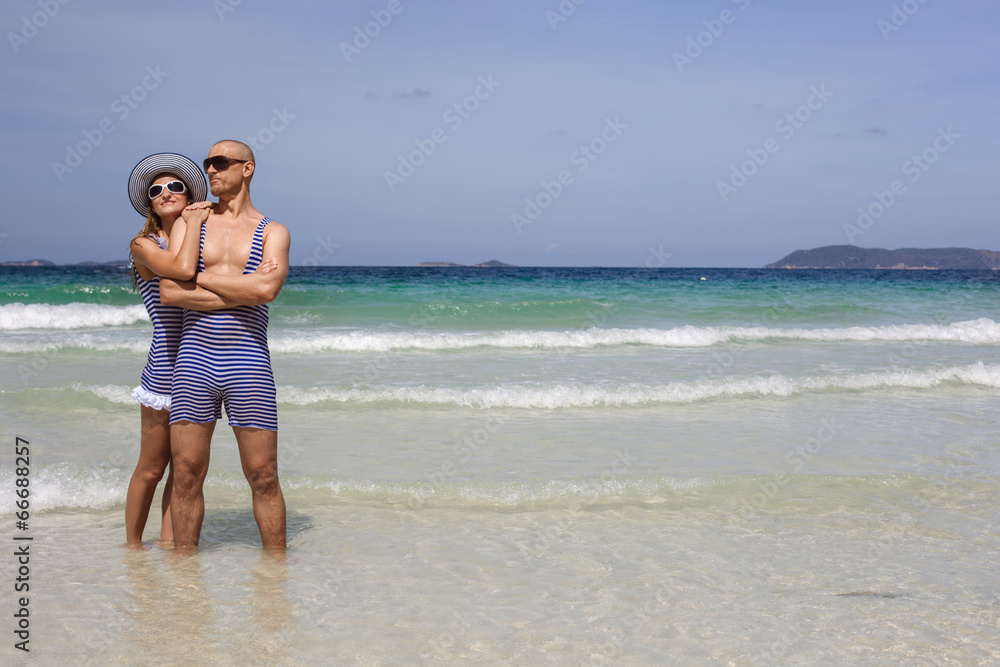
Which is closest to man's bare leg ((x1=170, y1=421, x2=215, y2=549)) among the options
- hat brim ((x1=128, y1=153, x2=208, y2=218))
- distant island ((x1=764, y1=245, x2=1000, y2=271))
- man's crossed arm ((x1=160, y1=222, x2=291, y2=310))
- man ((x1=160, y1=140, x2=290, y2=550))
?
man ((x1=160, y1=140, x2=290, y2=550))

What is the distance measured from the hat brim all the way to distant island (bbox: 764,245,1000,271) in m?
114

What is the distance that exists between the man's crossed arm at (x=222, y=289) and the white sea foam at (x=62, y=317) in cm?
1666

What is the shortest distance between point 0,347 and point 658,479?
38.2 feet

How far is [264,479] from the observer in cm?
394

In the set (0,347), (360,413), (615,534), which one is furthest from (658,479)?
(0,347)

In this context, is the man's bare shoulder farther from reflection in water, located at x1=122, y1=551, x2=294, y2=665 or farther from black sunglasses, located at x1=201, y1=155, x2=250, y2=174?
reflection in water, located at x1=122, y1=551, x2=294, y2=665

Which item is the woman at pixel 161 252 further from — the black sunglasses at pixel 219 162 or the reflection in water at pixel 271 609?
the reflection in water at pixel 271 609

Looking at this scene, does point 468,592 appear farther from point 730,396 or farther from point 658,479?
point 730,396

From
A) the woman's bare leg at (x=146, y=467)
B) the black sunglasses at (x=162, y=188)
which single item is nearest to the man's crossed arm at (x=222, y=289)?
the black sunglasses at (x=162, y=188)

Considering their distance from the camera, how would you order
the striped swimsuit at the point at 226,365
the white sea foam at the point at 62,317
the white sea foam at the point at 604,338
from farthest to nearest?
the white sea foam at the point at 62,317 → the white sea foam at the point at 604,338 → the striped swimsuit at the point at 226,365

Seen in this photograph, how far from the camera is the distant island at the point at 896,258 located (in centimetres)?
10519

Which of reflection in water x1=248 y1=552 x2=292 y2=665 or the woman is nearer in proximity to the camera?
reflection in water x1=248 y1=552 x2=292 y2=665

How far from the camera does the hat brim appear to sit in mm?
3750

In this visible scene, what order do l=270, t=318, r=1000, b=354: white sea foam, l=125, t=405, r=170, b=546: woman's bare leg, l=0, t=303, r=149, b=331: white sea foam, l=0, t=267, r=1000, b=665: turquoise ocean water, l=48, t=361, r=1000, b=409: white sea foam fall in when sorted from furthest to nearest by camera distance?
l=0, t=303, r=149, b=331: white sea foam → l=270, t=318, r=1000, b=354: white sea foam → l=48, t=361, r=1000, b=409: white sea foam → l=125, t=405, r=170, b=546: woman's bare leg → l=0, t=267, r=1000, b=665: turquoise ocean water
